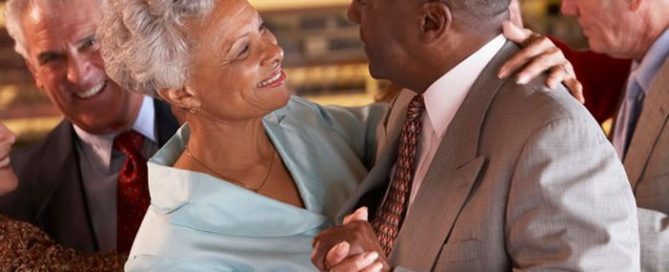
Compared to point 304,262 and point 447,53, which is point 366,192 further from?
point 447,53

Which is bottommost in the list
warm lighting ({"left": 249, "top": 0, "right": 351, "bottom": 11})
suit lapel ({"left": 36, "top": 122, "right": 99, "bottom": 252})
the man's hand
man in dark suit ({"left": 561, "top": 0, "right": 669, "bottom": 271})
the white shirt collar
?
warm lighting ({"left": 249, "top": 0, "right": 351, "bottom": 11})

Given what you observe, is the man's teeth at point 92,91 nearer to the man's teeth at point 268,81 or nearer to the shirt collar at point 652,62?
the man's teeth at point 268,81

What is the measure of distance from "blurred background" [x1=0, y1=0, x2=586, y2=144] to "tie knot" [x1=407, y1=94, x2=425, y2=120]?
2.82 m

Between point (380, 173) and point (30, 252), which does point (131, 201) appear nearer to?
point (30, 252)

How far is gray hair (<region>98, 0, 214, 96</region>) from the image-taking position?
2.22 meters

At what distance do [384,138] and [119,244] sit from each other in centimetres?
82

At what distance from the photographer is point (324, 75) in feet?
17.3

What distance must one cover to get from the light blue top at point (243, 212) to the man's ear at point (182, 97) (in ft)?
0.42

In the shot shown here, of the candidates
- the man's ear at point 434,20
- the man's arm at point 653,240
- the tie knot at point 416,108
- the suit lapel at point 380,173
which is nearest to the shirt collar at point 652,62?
the man's arm at point 653,240

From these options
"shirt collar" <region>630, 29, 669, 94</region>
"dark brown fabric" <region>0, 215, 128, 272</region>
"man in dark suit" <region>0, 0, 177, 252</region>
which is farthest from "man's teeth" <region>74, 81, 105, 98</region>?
"shirt collar" <region>630, 29, 669, 94</region>

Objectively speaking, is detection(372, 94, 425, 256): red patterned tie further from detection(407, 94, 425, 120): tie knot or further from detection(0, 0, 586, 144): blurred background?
detection(0, 0, 586, 144): blurred background

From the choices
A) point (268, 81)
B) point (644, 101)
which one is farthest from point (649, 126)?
point (268, 81)

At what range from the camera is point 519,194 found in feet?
6.30

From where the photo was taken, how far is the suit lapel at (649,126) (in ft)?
8.61
